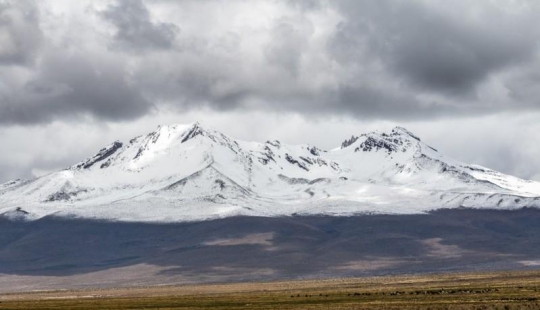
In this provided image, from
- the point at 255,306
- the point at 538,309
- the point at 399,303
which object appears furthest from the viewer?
the point at 255,306

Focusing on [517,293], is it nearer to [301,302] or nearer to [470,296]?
[470,296]

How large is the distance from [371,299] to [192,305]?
26.3 meters

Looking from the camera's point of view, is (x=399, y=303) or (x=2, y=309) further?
(x=2, y=309)

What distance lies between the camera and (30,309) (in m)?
145

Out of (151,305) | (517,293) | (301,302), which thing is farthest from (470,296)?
(151,305)

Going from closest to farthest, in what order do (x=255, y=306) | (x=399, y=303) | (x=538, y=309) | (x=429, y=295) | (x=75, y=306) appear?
1. (x=538, y=309)
2. (x=399, y=303)
3. (x=255, y=306)
4. (x=429, y=295)
5. (x=75, y=306)

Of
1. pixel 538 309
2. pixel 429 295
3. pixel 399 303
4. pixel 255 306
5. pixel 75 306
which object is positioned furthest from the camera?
pixel 75 306

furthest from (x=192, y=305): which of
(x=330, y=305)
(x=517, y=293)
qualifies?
(x=517, y=293)

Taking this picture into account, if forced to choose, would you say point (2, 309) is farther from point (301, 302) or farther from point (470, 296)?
point (470, 296)

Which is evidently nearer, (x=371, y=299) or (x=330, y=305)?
(x=330, y=305)

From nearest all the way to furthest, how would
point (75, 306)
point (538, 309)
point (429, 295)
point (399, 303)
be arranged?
point (538, 309), point (399, 303), point (429, 295), point (75, 306)

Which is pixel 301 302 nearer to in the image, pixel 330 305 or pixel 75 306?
pixel 330 305

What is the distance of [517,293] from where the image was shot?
440 feet

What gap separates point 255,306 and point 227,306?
657 cm
